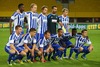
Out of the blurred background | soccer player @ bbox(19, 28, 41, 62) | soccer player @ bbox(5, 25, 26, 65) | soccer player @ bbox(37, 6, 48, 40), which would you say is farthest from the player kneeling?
the blurred background

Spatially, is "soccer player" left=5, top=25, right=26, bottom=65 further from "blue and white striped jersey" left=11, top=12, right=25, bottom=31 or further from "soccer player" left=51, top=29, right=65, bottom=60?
"soccer player" left=51, top=29, right=65, bottom=60

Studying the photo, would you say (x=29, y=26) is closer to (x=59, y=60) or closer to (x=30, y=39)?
(x=30, y=39)

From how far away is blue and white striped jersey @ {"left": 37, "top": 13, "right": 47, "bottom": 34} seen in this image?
8836 mm

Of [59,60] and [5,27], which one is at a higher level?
[5,27]

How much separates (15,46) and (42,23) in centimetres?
130

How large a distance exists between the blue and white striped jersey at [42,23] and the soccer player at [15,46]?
0.98m

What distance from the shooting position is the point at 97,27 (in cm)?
2823

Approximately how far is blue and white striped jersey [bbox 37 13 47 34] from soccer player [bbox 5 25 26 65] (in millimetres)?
978

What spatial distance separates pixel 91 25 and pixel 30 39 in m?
20.7

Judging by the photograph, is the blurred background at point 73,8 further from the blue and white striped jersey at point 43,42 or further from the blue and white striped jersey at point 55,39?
the blue and white striped jersey at point 43,42

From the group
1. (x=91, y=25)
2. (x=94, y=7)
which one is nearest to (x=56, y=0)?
(x=94, y=7)

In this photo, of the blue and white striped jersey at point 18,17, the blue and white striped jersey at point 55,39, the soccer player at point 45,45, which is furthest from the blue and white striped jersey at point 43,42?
the blue and white striped jersey at point 18,17

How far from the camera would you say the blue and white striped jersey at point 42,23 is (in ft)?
29.0

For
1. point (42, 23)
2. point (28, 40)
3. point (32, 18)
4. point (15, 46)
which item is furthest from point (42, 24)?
point (15, 46)
